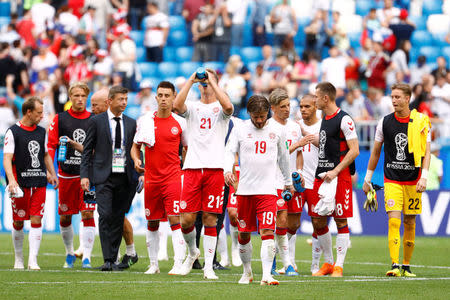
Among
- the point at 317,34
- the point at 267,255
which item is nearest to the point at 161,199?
the point at 267,255

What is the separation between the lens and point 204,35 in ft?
96.8

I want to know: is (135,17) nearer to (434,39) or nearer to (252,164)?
(434,39)

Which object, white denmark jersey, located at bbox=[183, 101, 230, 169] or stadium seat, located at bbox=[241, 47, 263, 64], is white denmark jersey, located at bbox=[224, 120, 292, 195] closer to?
white denmark jersey, located at bbox=[183, 101, 230, 169]

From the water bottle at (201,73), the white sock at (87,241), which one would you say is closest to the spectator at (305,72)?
the white sock at (87,241)

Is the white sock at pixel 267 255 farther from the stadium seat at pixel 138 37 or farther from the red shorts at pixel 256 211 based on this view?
the stadium seat at pixel 138 37

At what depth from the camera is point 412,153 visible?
13.3 m

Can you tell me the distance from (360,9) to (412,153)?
20.1 m

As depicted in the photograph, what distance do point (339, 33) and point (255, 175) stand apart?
60.9 ft

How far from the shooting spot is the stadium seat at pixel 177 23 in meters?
32.2

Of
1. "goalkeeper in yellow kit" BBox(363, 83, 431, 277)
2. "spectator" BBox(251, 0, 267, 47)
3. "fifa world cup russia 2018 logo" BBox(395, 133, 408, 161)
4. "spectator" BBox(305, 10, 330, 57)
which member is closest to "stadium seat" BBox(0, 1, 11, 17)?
"spectator" BBox(251, 0, 267, 47)

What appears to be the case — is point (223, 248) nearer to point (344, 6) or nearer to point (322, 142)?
point (322, 142)

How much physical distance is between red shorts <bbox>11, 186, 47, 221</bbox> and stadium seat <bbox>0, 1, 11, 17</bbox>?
69.3ft

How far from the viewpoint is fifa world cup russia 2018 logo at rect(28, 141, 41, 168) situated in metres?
14.3

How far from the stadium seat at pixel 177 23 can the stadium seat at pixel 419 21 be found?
7.71 metres
